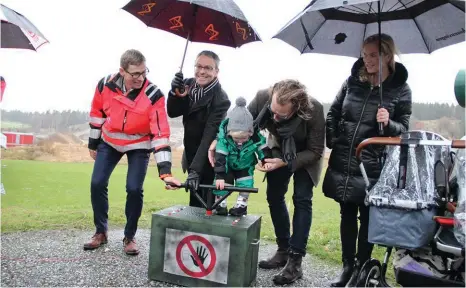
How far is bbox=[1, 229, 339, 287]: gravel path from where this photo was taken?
9.93ft

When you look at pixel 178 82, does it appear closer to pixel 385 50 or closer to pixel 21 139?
pixel 385 50

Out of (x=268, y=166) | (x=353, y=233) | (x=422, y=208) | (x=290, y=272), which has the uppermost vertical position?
(x=268, y=166)

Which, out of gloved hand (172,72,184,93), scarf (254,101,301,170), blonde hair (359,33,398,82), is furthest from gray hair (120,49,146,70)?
blonde hair (359,33,398,82)

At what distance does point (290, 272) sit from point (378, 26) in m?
1.94

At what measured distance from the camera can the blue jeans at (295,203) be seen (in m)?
3.23

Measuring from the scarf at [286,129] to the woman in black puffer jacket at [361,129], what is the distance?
11.3 inches

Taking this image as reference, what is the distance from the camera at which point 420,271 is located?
2270 millimetres

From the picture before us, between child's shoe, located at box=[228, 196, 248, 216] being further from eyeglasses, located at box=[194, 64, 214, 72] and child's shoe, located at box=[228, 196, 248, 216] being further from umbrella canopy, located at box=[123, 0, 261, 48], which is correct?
umbrella canopy, located at box=[123, 0, 261, 48]

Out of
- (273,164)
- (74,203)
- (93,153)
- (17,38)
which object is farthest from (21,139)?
(273,164)

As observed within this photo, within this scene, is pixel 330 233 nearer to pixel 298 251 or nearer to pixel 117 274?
pixel 298 251

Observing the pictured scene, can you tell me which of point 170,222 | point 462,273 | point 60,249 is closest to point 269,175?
point 170,222

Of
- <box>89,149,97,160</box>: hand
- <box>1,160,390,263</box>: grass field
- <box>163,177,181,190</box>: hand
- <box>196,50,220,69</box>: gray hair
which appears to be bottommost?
<box>1,160,390,263</box>: grass field

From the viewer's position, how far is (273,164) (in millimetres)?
3139

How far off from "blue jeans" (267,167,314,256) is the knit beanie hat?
54 cm
